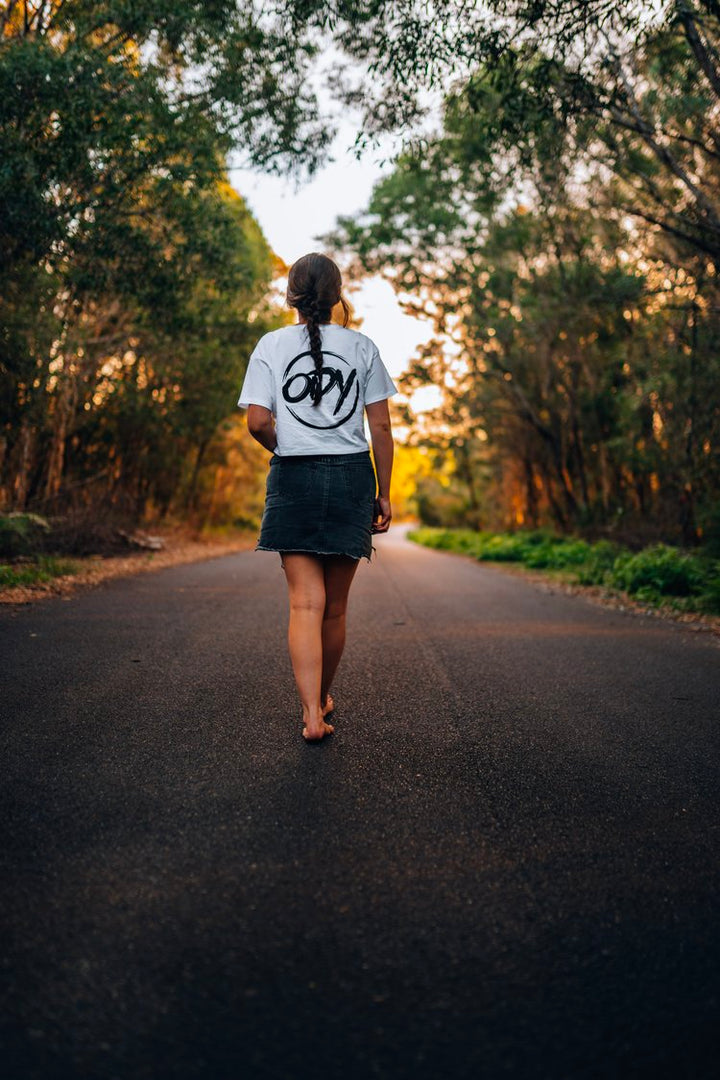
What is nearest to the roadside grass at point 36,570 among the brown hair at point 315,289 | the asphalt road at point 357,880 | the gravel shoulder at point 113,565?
the gravel shoulder at point 113,565

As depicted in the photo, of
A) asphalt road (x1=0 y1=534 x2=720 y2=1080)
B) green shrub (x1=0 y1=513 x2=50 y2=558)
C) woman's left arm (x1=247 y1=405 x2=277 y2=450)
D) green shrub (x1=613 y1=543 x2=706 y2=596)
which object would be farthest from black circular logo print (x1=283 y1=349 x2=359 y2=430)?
green shrub (x1=613 y1=543 x2=706 y2=596)

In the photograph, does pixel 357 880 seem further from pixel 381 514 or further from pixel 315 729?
pixel 381 514

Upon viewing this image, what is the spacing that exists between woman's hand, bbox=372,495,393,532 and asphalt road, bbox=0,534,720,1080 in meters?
1.00

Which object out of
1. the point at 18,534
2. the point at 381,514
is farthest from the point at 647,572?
the point at 18,534

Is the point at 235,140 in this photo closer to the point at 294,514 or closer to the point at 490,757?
the point at 294,514

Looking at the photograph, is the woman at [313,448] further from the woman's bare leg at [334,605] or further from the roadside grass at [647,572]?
the roadside grass at [647,572]

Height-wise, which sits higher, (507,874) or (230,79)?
(230,79)

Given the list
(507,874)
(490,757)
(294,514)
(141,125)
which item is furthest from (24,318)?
(507,874)

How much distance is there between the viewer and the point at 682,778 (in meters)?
3.05

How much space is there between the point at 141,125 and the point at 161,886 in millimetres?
9531

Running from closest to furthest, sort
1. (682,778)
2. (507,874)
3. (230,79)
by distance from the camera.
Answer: (507,874) → (682,778) → (230,79)

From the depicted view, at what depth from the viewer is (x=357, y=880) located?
2.05 meters

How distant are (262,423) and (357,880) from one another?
2.02 m

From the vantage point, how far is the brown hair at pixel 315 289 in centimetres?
337
